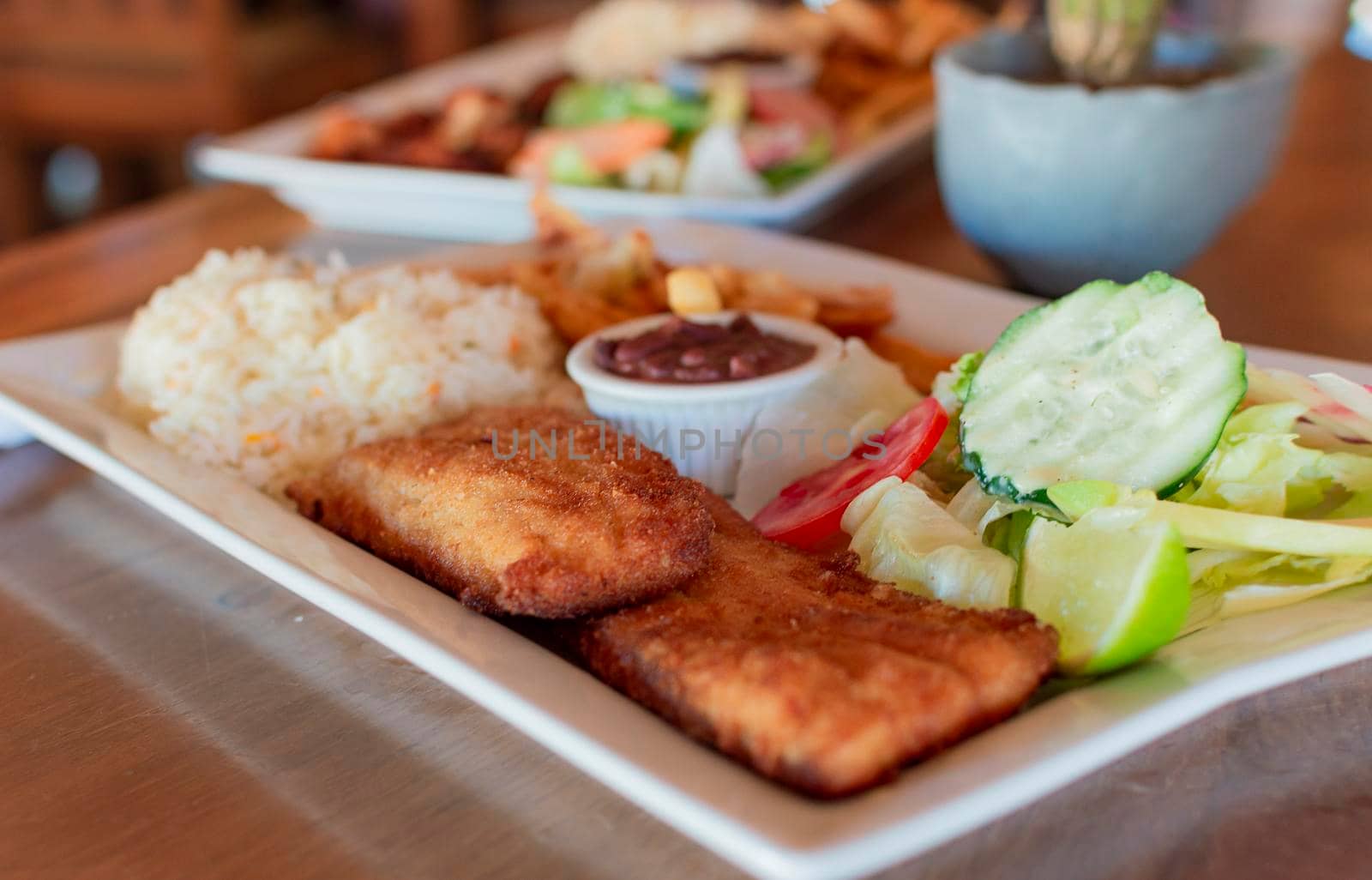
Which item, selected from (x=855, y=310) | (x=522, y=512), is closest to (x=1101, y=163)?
(x=855, y=310)

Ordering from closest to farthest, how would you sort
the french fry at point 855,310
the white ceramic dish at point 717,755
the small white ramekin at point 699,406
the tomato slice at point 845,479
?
the white ceramic dish at point 717,755 → the tomato slice at point 845,479 → the small white ramekin at point 699,406 → the french fry at point 855,310

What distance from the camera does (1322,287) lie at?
257 centimetres

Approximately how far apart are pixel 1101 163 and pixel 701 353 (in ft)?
2.81

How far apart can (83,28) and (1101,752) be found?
583 cm

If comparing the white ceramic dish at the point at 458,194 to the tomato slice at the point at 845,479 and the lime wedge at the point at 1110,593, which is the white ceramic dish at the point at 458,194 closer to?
the tomato slice at the point at 845,479

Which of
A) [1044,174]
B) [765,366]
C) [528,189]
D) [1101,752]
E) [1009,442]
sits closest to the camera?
[1101,752]

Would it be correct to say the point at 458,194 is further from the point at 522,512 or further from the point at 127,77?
the point at 127,77

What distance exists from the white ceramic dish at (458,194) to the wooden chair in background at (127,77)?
2271mm

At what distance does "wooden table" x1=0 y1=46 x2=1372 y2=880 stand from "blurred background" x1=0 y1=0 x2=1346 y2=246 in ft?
13.7

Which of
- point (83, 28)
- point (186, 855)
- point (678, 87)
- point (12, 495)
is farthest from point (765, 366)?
point (83, 28)

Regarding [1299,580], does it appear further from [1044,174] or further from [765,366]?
[1044,174]

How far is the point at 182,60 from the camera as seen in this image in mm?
5441

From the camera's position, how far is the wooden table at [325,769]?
1.11m

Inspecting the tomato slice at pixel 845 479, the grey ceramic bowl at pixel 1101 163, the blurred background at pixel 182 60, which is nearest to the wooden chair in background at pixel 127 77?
the blurred background at pixel 182 60
